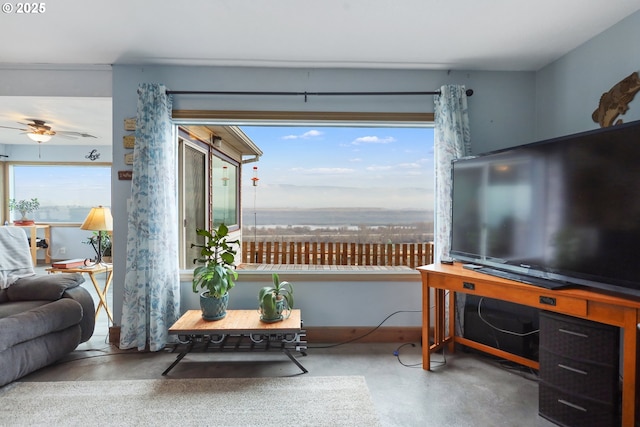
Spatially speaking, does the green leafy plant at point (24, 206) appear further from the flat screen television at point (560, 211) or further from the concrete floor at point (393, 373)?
the flat screen television at point (560, 211)

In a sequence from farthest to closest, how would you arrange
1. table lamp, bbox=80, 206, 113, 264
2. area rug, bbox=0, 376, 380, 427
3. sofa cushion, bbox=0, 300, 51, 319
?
table lamp, bbox=80, 206, 113, 264 → sofa cushion, bbox=0, 300, 51, 319 → area rug, bbox=0, 376, 380, 427

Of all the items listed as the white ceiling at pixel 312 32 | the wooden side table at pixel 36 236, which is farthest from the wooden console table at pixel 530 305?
the wooden side table at pixel 36 236

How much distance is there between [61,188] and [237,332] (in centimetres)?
630

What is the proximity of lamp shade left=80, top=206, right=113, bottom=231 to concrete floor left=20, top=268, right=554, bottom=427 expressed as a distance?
1060mm

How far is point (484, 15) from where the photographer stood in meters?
2.16

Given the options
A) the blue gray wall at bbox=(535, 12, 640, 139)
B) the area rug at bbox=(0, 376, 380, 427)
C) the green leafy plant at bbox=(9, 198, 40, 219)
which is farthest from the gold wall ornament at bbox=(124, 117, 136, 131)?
the green leafy plant at bbox=(9, 198, 40, 219)

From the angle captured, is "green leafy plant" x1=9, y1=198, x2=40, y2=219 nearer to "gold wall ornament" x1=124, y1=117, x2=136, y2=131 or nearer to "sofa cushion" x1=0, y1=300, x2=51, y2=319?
"sofa cushion" x1=0, y1=300, x2=51, y2=319

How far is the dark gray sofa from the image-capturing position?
2166 millimetres

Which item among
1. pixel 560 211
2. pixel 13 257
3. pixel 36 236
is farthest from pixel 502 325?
pixel 36 236

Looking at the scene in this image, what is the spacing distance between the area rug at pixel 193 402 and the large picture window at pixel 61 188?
17.0ft

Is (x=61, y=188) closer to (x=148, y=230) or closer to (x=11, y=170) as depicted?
(x=11, y=170)

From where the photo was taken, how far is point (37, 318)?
2314 millimetres

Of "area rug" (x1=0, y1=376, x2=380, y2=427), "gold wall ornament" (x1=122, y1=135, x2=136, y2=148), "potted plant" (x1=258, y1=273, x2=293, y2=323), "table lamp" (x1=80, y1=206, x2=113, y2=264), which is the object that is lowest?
"area rug" (x1=0, y1=376, x2=380, y2=427)

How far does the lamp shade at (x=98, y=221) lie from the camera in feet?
10.5
